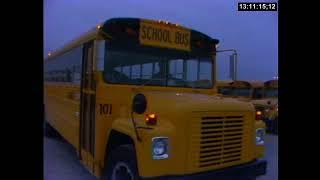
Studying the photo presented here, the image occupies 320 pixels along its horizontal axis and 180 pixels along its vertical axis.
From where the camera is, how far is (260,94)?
10.4 m

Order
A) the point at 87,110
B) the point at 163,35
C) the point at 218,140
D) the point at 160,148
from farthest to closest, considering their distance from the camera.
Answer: the point at 87,110 < the point at 163,35 < the point at 218,140 < the point at 160,148

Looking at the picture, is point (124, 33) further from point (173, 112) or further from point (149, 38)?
point (173, 112)

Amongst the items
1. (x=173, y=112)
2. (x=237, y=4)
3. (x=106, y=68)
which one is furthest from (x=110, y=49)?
(x=237, y=4)

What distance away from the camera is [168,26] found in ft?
15.4

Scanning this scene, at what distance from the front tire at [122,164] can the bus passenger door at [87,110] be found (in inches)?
19.7

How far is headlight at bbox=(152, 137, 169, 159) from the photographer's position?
3748mm

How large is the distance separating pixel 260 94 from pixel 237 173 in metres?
6.53

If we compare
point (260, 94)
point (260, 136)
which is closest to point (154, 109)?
point (260, 136)

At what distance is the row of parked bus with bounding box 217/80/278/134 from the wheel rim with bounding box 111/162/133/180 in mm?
1783

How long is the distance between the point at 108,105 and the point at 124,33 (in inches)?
29.6

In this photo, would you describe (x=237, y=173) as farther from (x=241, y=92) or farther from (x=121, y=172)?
(x=241, y=92)
